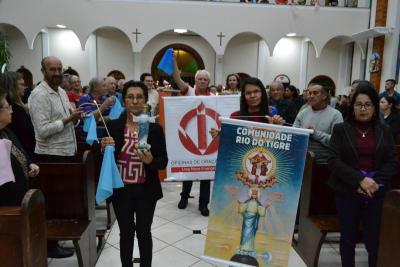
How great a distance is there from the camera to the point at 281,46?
1209cm

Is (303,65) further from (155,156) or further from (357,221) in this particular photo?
(155,156)

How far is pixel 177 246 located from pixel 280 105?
87.4 inches

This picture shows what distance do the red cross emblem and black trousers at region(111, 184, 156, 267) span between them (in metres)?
1.26

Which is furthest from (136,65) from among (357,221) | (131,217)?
(357,221)

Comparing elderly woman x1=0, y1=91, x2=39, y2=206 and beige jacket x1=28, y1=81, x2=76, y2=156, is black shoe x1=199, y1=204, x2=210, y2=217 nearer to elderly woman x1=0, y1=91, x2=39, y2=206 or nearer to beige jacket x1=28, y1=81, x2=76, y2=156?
beige jacket x1=28, y1=81, x2=76, y2=156

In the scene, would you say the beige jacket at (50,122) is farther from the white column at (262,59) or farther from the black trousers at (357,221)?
the white column at (262,59)

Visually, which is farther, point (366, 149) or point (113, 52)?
point (113, 52)

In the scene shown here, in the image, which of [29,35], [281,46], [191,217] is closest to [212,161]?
[191,217]

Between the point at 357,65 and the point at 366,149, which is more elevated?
the point at 357,65

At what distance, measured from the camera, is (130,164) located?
219 centimetres

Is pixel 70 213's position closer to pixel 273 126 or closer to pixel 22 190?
pixel 22 190

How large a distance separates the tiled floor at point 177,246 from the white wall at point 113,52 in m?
8.40

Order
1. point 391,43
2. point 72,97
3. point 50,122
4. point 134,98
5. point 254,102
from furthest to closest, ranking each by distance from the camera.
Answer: point 391,43, point 72,97, point 50,122, point 254,102, point 134,98

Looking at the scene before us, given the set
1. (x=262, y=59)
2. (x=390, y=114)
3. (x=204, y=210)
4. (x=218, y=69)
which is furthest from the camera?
(x=262, y=59)
